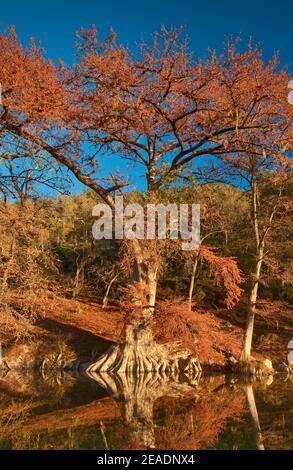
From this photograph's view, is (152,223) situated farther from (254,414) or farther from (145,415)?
(254,414)

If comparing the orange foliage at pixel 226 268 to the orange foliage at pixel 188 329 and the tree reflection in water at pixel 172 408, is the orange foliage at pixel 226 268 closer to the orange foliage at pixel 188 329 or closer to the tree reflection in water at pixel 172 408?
the orange foliage at pixel 188 329

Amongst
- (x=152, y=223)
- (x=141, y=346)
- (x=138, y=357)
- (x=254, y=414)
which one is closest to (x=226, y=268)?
(x=152, y=223)

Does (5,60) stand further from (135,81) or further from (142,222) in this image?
(142,222)

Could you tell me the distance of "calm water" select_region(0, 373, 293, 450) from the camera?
7.54m

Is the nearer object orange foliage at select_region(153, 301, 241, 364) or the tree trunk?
orange foliage at select_region(153, 301, 241, 364)

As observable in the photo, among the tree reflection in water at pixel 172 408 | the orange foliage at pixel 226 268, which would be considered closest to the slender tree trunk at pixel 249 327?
the tree reflection in water at pixel 172 408

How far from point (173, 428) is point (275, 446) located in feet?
5.92

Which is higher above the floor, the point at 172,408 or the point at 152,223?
the point at 152,223

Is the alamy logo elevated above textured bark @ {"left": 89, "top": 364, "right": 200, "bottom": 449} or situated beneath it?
elevated above

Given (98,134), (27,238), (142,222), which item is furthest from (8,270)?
(98,134)

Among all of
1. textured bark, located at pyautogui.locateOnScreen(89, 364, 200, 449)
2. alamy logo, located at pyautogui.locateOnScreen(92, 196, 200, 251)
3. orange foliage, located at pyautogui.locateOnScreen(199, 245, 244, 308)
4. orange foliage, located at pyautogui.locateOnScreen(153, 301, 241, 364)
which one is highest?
alamy logo, located at pyautogui.locateOnScreen(92, 196, 200, 251)

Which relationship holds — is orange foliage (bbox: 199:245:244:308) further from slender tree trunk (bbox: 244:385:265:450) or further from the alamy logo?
slender tree trunk (bbox: 244:385:265:450)

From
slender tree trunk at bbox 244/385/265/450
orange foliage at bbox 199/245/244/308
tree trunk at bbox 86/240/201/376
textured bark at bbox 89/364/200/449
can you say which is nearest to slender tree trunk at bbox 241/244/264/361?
textured bark at bbox 89/364/200/449

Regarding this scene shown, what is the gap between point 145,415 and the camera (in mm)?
9828
